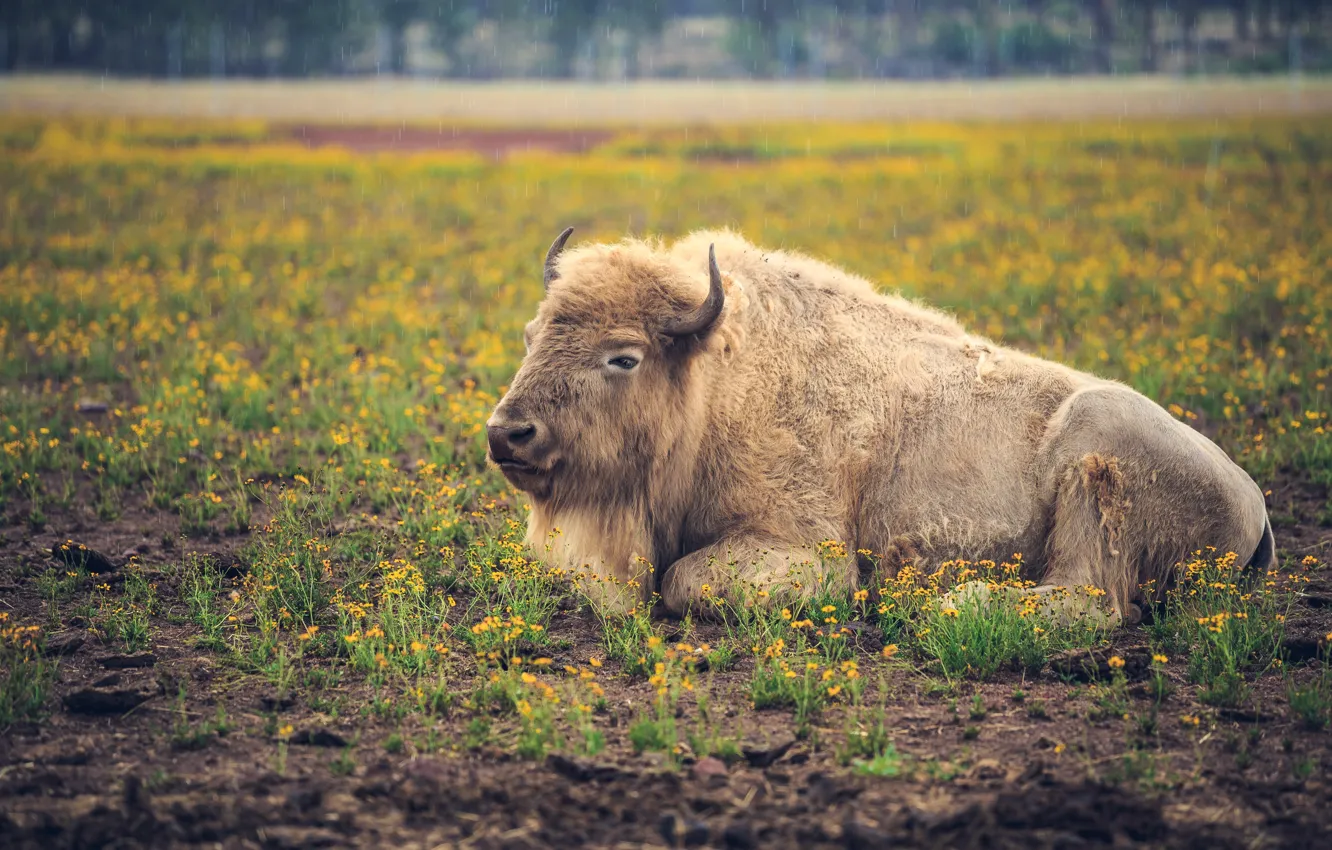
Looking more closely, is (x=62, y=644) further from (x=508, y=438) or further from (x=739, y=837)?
(x=739, y=837)

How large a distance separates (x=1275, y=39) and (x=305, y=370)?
10319 centimetres

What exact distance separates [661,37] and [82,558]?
10003cm

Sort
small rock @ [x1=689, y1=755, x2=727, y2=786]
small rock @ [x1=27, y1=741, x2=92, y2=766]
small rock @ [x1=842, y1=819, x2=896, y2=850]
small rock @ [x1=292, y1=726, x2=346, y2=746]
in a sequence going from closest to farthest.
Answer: small rock @ [x1=842, y1=819, x2=896, y2=850], small rock @ [x1=689, y1=755, x2=727, y2=786], small rock @ [x1=27, y1=741, x2=92, y2=766], small rock @ [x1=292, y1=726, x2=346, y2=746]

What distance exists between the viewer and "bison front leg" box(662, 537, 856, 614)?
5.99 metres

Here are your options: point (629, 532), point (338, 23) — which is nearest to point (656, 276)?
point (629, 532)

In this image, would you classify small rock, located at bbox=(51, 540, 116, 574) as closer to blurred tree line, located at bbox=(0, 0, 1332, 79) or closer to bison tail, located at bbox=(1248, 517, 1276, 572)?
bison tail, located at bbox=(1248, 517, 1276, 572)

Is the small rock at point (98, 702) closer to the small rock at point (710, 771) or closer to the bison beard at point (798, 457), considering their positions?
the bison beard at point (798, 457)

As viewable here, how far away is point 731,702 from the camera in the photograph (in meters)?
5.16

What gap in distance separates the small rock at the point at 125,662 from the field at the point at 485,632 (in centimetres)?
A: 1

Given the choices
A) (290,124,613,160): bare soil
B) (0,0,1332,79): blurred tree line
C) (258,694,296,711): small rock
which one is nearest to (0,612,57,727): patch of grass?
(258,694,296,711): small rock

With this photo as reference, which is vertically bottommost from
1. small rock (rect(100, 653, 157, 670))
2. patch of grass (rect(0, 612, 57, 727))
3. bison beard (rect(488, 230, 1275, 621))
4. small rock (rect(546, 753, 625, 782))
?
small rock (rect(546, 753, 625, 782))

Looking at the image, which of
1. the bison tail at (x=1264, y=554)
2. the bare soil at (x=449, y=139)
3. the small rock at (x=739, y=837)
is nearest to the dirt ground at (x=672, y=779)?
the small rock at (x=739, y=837)

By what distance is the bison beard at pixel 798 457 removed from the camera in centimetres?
616

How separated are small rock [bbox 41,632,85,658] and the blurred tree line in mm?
83191
